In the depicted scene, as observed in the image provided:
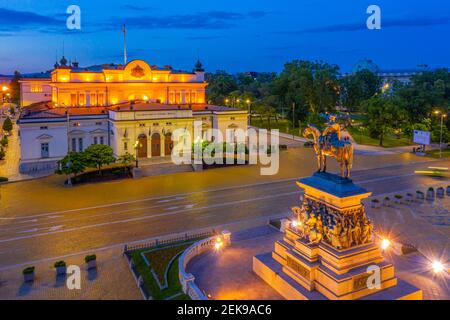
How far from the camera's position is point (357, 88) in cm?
9100

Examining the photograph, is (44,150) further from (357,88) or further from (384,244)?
(357,88)

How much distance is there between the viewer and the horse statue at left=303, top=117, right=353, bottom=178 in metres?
15.5

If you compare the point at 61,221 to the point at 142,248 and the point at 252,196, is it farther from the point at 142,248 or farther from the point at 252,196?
the point at 252,196

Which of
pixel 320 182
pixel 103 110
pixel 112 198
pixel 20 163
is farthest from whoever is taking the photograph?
pixel 103 110

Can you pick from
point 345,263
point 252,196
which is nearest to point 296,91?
point 252,196

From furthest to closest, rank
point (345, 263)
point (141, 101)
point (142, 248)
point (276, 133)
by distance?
point (276, 133) < point (141, 101) < point (142, 248) < point (345, 263)

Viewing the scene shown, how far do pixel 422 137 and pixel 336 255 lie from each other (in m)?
41.9

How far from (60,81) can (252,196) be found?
33.9 metres

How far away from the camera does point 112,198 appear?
31516 mm

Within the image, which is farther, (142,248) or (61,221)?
(61,221)

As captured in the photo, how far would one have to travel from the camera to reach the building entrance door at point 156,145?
46.7 meters

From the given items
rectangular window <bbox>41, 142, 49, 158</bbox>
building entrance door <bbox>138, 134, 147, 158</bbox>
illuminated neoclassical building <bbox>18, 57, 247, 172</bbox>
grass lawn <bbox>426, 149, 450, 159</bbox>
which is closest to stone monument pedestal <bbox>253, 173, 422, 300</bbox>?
illuminated neoclassical building <bbox>18, 57, 247, 172</bbox>

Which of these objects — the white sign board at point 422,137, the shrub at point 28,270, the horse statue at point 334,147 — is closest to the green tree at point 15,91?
the white sign board at point 422,137

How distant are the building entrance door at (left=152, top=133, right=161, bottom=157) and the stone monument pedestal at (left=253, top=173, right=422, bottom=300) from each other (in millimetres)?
32705
